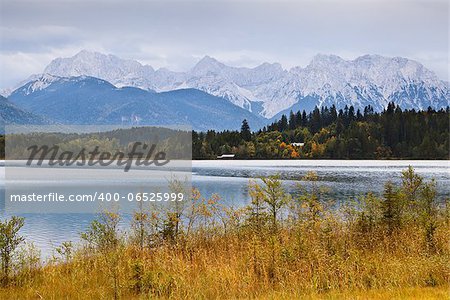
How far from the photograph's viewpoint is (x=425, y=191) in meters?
24.5

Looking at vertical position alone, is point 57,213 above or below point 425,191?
below

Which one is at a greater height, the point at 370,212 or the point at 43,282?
the point at 370,212

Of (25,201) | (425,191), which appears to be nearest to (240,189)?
(25,201)

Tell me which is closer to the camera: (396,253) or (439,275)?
(439,275)

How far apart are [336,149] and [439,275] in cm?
18428

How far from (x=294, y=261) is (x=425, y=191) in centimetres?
1021

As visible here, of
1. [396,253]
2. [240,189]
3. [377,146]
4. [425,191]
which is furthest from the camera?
[377,146]

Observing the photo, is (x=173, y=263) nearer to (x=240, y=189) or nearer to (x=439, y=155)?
(x=240, y=189)

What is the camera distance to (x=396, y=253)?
62.7ft

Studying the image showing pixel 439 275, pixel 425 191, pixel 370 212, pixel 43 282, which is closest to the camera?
pixel 439 275

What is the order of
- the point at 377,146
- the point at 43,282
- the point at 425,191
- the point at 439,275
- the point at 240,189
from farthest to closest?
the point at 377,146, the point at 240,189, the point at 425,191, the point at 43,282, the point at 439,275

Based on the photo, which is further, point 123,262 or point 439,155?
point 439,155

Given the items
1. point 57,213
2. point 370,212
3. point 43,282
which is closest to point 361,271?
point 370,212

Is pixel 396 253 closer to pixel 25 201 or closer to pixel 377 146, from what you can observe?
pixel 25 201
